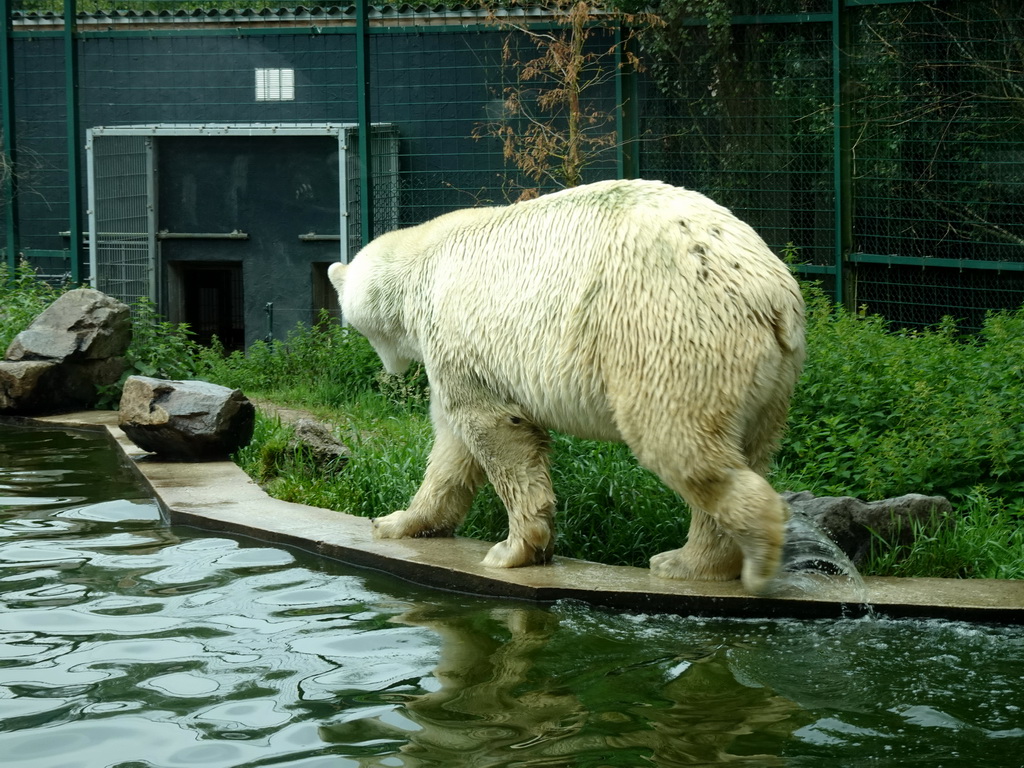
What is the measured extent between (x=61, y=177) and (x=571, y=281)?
9531 millimetres

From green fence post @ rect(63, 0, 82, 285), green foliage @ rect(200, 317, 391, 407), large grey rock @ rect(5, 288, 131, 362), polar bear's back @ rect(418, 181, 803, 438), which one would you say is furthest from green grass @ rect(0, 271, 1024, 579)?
green fence post @ rect(63, 0, 82, 285)

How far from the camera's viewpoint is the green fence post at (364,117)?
10.5 m

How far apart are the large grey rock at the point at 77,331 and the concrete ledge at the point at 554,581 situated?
9.74 feet

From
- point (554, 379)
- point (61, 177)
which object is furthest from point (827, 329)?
point (61, 177)

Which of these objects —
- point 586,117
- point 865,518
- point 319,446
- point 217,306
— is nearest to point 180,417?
point 319,446

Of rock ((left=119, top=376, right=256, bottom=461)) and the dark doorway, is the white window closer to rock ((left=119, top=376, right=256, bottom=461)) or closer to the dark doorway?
the dark doorway

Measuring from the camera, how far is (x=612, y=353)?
15.1 feet

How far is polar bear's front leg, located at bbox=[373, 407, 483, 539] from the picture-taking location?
5.57 m

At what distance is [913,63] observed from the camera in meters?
8.71

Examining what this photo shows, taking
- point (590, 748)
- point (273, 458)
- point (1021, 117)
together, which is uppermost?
point (1021, 117)

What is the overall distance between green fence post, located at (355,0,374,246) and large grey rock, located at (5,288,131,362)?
7.00 ft

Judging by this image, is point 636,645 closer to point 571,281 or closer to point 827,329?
point 571,281

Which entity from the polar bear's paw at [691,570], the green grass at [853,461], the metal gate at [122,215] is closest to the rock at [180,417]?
the green grass at [853,461]

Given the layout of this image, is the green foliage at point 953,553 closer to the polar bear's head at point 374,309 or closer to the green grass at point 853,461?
the green grass at point 853,461
